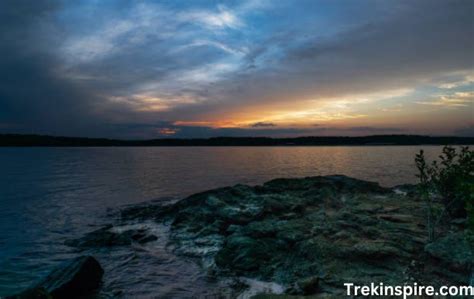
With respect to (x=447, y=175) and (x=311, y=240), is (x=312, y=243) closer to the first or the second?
(x=311, y=240)

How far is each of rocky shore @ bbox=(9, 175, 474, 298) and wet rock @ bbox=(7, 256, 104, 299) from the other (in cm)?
16

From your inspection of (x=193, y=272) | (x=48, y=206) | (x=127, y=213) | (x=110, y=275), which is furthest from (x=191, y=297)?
(x=48, y=206)

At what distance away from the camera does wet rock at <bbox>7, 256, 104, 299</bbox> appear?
1374 centimetres

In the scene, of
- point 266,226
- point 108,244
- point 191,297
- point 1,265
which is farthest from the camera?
point 108,244

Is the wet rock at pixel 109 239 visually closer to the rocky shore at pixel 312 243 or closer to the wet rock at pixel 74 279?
the rocky shore at pixel 312 243

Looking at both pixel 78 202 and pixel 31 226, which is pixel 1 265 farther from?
pixel 78 202

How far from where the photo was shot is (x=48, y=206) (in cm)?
3675

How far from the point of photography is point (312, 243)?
17.2m

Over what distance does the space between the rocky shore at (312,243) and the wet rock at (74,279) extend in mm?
162

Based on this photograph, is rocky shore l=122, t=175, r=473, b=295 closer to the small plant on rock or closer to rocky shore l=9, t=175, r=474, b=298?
rocky shore l=9, t=175, r=474, b=298

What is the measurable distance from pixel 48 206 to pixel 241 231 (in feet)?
91.1

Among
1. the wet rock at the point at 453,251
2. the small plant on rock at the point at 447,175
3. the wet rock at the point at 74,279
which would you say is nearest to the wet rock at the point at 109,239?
the wet rock at the point at 74,279

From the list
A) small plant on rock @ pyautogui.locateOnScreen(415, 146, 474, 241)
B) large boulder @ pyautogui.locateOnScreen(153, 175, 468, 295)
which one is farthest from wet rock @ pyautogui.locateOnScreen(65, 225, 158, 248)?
small plant on rock @ pyautogui.locateOnScreen(415, 146, 474, 241)

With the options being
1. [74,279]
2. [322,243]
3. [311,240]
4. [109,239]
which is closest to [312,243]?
[311,240]
